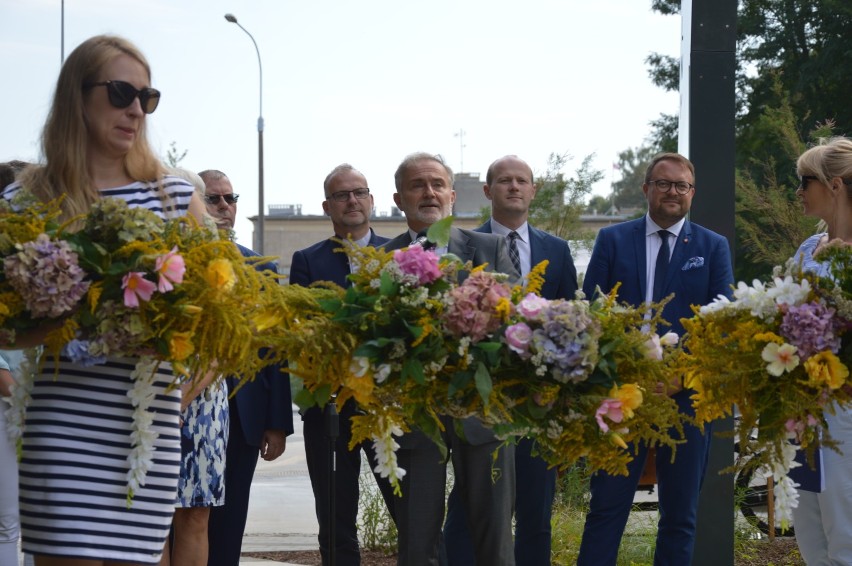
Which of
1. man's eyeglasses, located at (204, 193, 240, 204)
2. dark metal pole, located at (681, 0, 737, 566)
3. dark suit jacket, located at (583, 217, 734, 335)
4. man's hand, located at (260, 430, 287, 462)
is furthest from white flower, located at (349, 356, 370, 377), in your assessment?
dark metal pole, located at (681, 0, 737, 566)

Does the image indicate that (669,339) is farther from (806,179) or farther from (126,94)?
(126,94)

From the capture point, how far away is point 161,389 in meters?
3.74

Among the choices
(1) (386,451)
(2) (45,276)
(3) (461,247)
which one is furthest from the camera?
(3) (461,247)

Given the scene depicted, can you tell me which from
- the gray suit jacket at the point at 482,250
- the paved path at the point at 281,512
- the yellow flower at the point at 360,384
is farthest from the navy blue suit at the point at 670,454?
the paved path at the point at 281,512

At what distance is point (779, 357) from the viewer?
4043 mm

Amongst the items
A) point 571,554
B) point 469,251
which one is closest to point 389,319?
point 469,251

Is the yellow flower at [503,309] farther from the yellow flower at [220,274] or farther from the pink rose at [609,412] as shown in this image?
the yellow flower at [220,274]

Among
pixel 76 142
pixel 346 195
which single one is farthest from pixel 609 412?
pixel 346 195

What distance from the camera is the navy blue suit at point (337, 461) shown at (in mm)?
6340

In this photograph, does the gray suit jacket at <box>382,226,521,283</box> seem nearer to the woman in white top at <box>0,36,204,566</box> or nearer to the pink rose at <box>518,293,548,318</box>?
the pink rose at <box>518,293,548,318</box>

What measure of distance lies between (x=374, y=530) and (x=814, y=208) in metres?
4.23

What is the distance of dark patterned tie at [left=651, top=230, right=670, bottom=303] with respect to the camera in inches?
255

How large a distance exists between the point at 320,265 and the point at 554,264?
4.66ft

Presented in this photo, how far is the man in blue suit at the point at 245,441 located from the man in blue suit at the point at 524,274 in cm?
106
